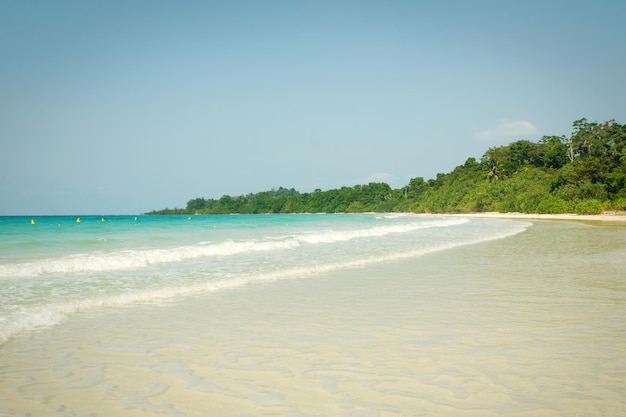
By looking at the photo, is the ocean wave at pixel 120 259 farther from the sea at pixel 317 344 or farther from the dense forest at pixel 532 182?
the dense forest at pixel 532 182

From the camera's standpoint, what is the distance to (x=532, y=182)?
84.1 m

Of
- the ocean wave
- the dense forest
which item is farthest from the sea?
the dense forest

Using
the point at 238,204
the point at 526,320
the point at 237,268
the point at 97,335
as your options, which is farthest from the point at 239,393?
the point at 238,204

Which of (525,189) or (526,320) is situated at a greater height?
(525,189)

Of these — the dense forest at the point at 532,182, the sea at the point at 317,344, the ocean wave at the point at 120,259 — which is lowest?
the sea at the point at 317,344

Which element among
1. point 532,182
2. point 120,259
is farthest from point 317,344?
point 532,182

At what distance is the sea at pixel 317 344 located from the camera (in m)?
3.74

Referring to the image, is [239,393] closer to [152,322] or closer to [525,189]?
[152,322]

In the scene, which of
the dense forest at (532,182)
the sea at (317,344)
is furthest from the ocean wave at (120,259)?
the dense forest at (532,182)

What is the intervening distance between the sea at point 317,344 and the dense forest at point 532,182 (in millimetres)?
57539

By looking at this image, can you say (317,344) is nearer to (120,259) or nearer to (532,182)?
(120,259)

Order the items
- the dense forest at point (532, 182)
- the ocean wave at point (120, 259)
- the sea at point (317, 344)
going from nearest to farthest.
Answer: the sea at point (317, 344) → the ocean wave at point (120, 259) → the dense forest at point (532, 182)

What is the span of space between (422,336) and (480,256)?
10554 mm

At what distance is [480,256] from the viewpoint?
1530 cm
